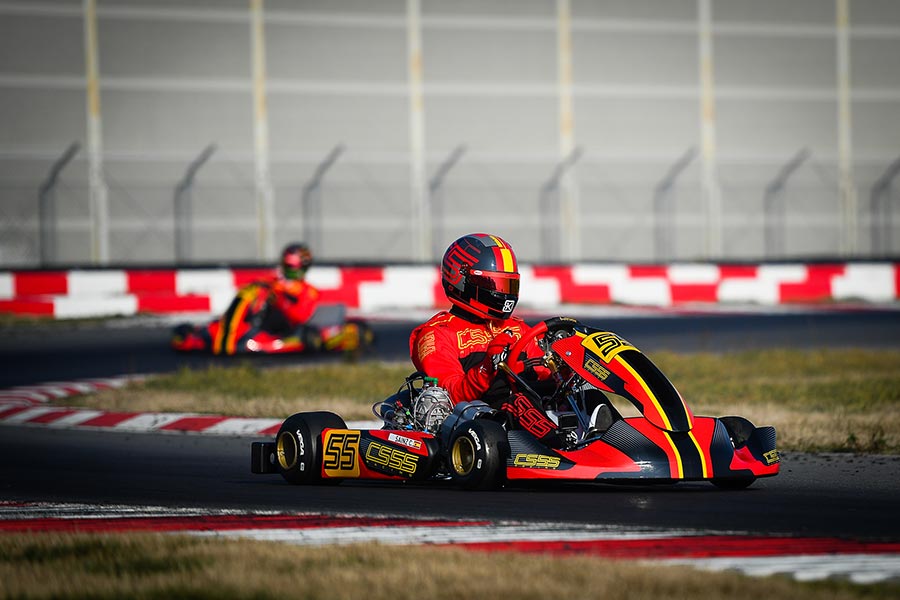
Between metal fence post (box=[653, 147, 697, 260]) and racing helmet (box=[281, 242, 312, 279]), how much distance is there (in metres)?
11.3

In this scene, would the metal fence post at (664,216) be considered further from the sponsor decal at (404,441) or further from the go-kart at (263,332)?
the sponsor decal at (404,441)

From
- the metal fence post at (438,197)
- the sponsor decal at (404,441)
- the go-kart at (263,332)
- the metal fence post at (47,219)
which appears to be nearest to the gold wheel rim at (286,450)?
the sponsor decal at (404,441)

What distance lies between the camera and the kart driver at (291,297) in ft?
52.5

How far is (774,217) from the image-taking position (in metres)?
27.1

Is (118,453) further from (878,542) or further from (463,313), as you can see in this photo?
(878,542)

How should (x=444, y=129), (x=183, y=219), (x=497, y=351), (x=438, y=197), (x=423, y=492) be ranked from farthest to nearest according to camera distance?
(x=444, y=129), (x=438, y=197), (x=183, y=219), (x=497, y=351), (x=423, y=492)

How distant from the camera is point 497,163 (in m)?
26.6

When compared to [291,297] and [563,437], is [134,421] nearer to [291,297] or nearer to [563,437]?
[563,437]

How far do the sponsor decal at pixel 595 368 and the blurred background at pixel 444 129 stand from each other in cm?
1758

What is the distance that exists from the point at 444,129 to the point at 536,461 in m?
20.1

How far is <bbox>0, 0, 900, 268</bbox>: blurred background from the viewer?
24.5m

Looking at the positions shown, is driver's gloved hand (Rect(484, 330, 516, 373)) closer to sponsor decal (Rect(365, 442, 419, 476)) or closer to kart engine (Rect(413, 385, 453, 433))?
kart engine (Rect(413, 385, 453, 433))

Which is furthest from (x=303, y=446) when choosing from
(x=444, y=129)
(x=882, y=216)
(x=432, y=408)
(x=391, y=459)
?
(x=882, y=216)

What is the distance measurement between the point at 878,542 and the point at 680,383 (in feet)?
23.0
